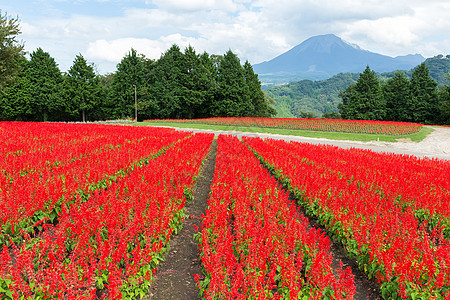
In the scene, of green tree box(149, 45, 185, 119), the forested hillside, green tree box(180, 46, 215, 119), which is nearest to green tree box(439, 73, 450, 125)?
green tree box(180, 46, 215, 119)

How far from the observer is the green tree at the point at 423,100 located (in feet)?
165

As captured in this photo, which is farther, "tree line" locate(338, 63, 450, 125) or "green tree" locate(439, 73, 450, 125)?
"tree line" locate(338, 63, 450, 125)

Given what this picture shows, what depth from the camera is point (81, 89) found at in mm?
57531

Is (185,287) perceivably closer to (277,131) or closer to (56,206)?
(56,206)

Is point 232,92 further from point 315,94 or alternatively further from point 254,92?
point 315,94

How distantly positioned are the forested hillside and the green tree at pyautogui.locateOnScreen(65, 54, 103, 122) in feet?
318

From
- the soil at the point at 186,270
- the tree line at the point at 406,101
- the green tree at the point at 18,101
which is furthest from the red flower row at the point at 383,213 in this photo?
the green tree at the point at 18,101

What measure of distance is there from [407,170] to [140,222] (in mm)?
9406

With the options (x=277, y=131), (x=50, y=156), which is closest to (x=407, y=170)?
(x=50, y=156)

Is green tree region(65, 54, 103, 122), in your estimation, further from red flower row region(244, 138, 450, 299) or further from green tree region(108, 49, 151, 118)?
red flower row region(244, 138, 450, 299)

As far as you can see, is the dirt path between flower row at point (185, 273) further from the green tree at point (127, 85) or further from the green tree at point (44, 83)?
the green tree at point (44, 83)

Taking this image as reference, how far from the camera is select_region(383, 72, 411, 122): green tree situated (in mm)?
51844

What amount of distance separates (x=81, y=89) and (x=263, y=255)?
208 ft

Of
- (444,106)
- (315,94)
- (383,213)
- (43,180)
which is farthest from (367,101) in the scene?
(315,94)
